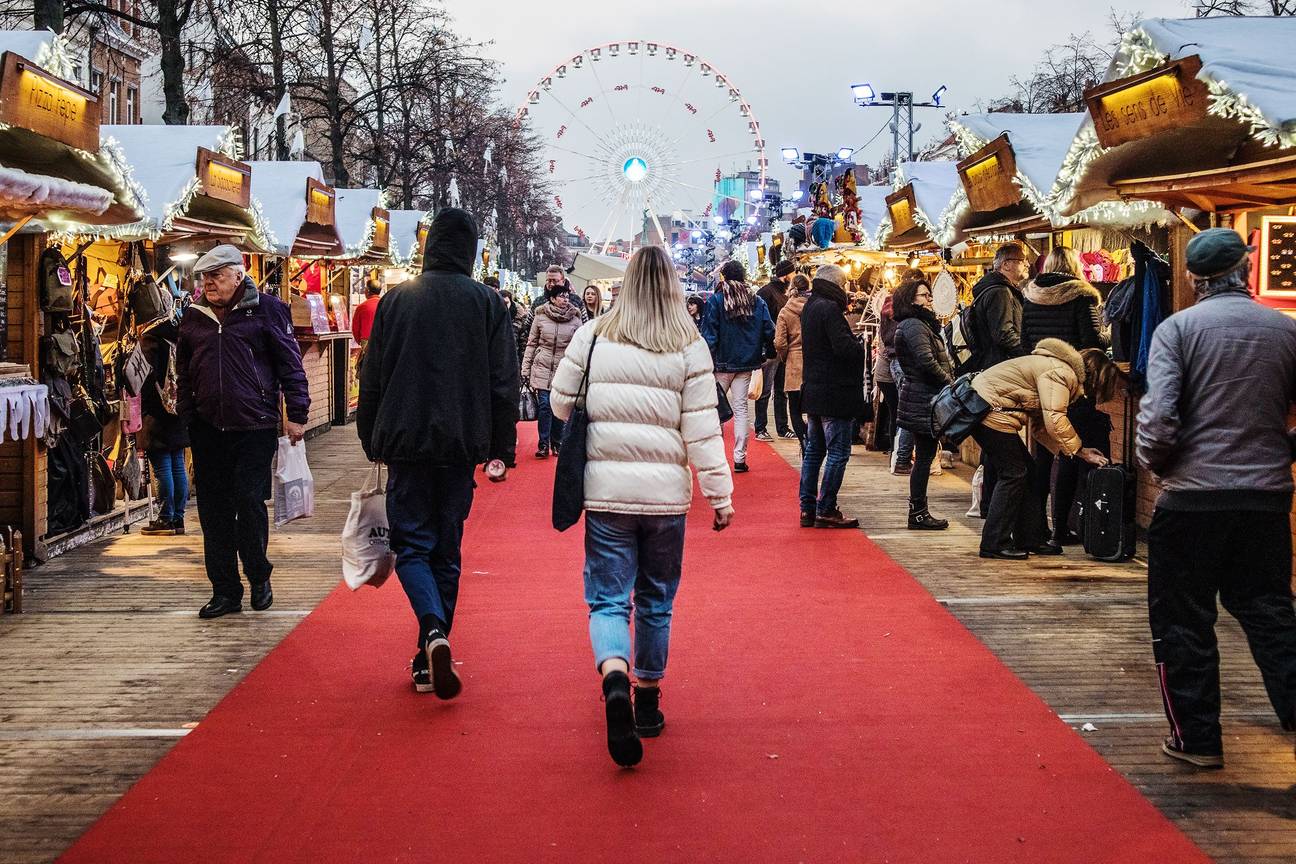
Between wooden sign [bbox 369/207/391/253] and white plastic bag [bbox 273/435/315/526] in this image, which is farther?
wooden sign [bbox 369/207/391/253]

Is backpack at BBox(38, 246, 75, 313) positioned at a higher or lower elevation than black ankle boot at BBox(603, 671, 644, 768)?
higher

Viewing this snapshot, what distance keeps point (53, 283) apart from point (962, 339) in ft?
22.6

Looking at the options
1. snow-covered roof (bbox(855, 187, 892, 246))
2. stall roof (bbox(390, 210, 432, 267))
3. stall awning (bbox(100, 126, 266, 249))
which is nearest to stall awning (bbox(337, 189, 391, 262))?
stall roof (bbox(390, 210, 432, 267))

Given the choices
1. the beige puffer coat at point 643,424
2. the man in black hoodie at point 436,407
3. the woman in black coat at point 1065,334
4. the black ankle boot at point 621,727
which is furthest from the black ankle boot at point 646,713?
→ the woman in black coat at point 1065,334

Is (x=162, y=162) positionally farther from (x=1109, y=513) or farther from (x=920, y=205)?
(x=920, y=205)

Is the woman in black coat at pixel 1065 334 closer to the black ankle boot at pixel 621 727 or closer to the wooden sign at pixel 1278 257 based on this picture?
the wooden sign at pixel 1278 257

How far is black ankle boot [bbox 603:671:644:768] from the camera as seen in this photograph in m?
4.43

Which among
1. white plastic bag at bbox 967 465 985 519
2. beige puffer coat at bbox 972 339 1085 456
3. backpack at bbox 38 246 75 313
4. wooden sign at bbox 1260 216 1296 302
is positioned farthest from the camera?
white plastic bag at bbox 967 465 985 519

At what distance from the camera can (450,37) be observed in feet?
104

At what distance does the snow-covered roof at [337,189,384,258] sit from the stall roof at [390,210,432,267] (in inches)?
74.4

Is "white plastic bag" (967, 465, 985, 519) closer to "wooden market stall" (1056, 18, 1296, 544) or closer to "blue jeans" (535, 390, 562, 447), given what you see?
"wooden market stall" (1056, 18, 1296, 544)

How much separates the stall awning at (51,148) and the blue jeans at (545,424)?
598cm

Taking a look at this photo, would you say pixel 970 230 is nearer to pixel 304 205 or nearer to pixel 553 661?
pixel 304 205

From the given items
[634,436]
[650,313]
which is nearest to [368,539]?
[634,436]
